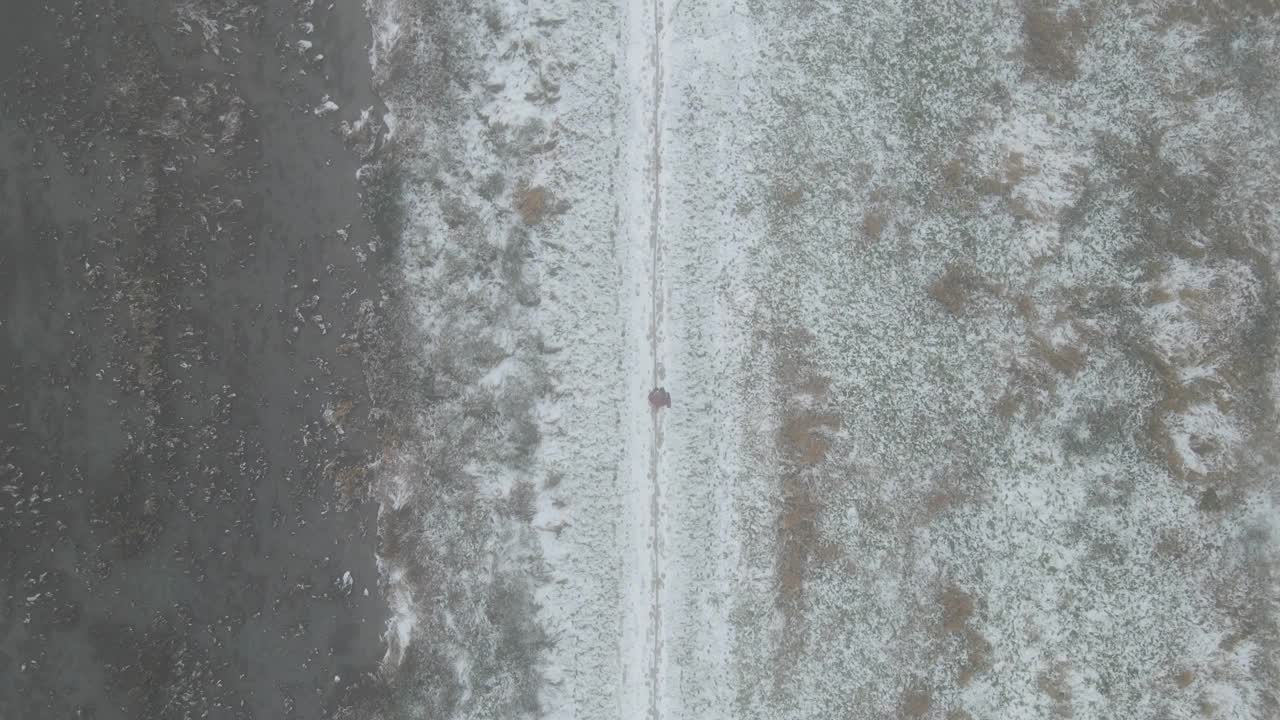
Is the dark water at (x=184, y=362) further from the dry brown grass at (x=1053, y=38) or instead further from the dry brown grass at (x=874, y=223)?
the dry brown grass at (x=1053, y=38)

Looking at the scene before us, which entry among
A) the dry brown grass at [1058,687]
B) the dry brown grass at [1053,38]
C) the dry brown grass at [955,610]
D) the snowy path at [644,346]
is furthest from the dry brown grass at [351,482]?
the dry brown grass at [1053,38]

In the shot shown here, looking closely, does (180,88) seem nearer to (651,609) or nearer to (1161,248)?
(651,609)

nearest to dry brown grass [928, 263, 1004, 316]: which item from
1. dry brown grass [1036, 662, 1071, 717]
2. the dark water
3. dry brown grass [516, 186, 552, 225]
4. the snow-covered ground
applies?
the snow-covered ground

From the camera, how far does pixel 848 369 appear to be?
27.4 feet

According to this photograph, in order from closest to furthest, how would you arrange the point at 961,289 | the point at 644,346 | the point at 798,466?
1. the point at 798,466
2. the point at 961,289
3. the point at 644,346

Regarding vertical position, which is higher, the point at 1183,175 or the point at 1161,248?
the point at 1183,175

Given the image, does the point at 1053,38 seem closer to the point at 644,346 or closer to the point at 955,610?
the point at 644,346

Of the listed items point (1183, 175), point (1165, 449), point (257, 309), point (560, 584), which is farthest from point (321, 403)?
point (1183, 175)

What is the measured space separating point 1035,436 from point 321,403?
8.50 meters

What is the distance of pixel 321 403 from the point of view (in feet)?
30.1

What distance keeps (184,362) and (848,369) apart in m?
8.10

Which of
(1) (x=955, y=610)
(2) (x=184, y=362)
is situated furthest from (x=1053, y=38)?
(2) (x=184, y=362)

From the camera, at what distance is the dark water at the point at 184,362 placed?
8.95 meters

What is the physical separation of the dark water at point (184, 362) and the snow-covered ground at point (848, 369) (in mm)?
1217
